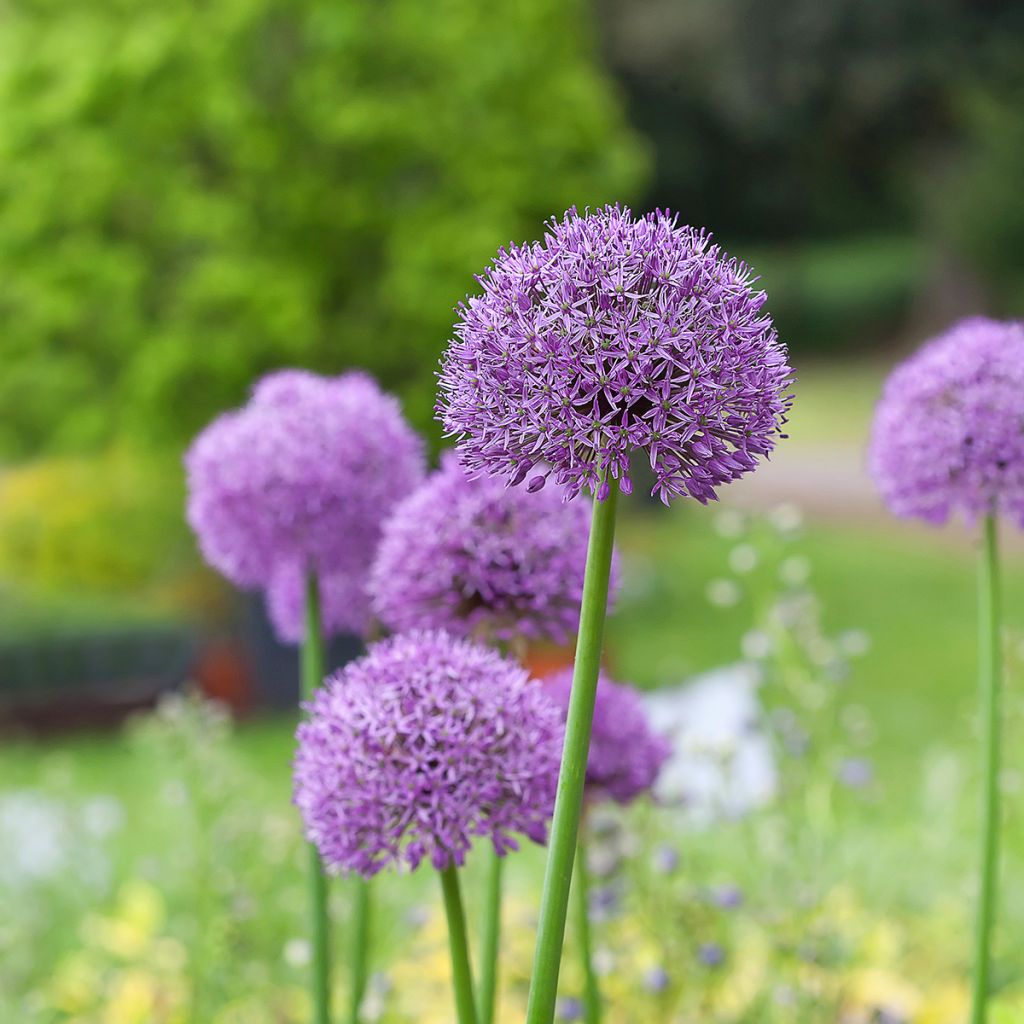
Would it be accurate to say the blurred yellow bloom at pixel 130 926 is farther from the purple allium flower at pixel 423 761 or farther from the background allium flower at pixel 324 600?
the purple allium flower at pixel 423 761

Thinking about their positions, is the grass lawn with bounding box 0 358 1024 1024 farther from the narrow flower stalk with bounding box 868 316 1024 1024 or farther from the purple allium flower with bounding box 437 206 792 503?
the purple allium flower with bounding box 437 206 792 503

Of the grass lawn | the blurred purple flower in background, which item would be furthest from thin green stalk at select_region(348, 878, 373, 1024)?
the grass lawn

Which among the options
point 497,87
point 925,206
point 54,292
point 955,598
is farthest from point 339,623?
point 925,206

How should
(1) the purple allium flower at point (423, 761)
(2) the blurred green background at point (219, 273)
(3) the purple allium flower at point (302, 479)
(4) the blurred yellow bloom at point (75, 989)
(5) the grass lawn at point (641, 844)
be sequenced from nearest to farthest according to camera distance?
(1) the purple allium flower at point (423, 761)
(3) the purple allium flower at point (302, 479)
(5) the grass lawn at point (641, 844)
(4) the blurred yellow bloom at point (75, 989)
(2) the blurred green background at point (219, 273)

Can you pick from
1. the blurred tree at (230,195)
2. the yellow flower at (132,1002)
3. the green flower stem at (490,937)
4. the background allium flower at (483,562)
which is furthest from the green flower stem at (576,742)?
the blurred tree at (230,195)

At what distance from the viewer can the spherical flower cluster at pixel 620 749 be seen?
217 centimetres

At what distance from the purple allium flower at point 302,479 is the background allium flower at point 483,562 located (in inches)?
9.0

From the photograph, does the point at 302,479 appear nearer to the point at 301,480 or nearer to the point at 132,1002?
the point at 301,480

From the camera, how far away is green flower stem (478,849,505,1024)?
192 cm

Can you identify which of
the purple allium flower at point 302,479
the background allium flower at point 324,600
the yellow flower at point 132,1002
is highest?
the purple allium flower at point 302,479

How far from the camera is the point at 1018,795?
13.8 feet

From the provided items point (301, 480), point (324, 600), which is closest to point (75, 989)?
point (324, 600)

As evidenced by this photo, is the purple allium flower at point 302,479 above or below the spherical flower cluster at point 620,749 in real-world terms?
above

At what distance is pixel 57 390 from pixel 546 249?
29.7 feet
